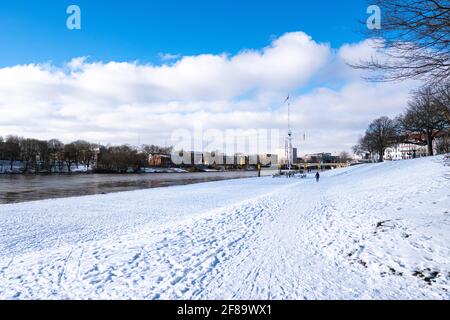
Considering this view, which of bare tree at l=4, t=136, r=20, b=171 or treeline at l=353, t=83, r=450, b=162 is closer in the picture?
treeline at l=353, t=83, r=450, b=162

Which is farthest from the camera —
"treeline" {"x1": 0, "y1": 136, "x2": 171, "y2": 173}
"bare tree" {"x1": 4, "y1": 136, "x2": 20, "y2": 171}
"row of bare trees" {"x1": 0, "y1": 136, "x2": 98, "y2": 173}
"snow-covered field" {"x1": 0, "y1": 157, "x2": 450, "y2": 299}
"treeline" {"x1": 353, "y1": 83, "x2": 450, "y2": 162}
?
"treeline" {"x1": 0, "y1": 136, "x2": 171, "y2": 173}

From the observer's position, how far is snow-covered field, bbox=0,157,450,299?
5316mm

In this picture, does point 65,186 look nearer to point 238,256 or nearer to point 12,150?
point 238,256

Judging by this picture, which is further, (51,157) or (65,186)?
(51,157)

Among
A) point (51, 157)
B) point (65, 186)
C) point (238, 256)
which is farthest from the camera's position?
point (51, 157)

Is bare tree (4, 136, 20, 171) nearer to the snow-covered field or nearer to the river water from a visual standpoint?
the river water

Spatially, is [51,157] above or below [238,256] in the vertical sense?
above

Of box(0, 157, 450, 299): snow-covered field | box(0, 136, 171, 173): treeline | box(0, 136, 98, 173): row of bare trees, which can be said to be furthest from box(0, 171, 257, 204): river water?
box(0, 136, 98, 173): row of bare trees

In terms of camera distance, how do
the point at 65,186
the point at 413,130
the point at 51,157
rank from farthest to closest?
the point at 51,157 < the point at 413,130 < the point at 65,186

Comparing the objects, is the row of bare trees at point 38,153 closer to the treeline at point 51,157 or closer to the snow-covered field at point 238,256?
the treeline at point 51,157

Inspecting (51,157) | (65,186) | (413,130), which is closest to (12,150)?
(51,157)

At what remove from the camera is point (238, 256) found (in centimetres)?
726
